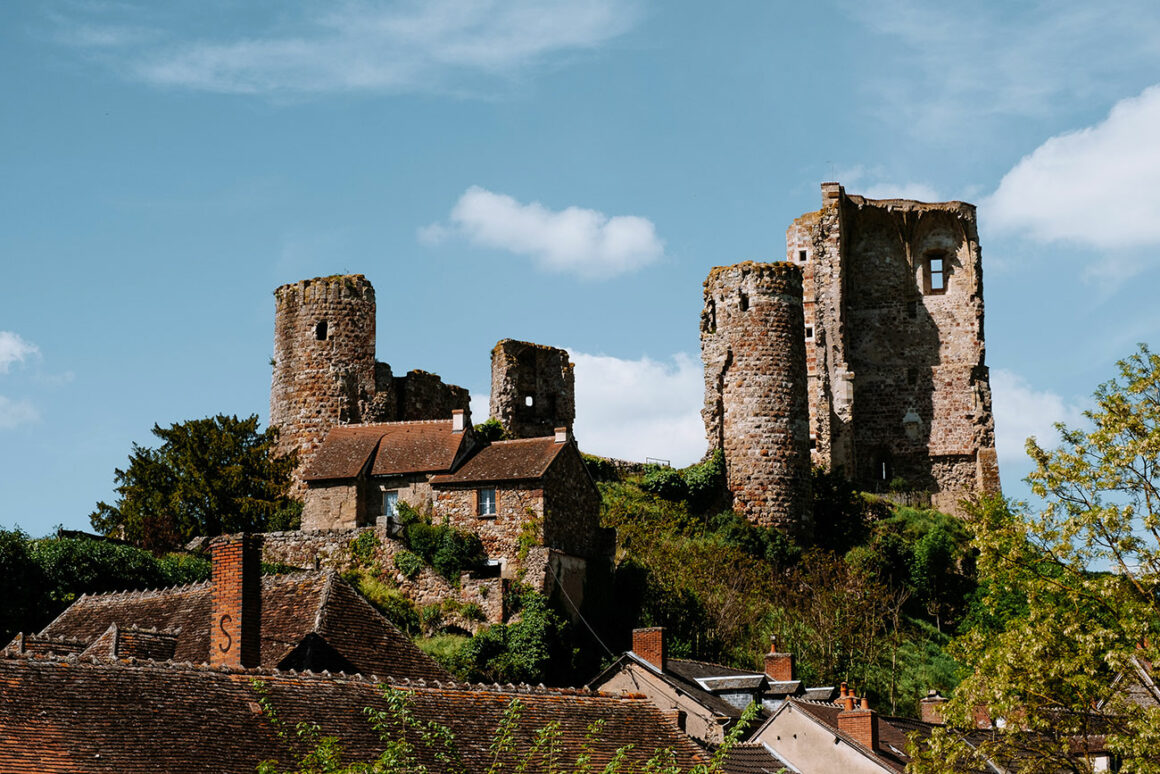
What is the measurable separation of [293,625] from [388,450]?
1690 centimetres

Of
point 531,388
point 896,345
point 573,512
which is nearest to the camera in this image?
point 573,512

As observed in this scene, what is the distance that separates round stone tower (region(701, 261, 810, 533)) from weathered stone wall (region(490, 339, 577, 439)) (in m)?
4.98

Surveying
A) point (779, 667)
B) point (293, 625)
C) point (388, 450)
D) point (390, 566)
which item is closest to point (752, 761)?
point (293, 625)

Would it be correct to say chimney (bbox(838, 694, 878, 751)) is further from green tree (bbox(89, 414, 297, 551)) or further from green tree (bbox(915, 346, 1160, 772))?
green tree (bbox(89, 414, 297, 551))

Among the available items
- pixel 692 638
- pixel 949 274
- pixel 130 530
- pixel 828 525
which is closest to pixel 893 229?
pixel 949 274

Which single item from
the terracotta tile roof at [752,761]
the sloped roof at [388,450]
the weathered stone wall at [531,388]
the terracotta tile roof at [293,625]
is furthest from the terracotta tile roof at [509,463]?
the terracotta tile roof at [293,625]

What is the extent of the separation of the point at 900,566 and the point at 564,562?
50.5ft

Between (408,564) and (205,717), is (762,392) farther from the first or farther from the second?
(205,717)

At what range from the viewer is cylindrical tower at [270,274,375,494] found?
46428mm

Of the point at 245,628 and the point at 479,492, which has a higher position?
the point at 479,492

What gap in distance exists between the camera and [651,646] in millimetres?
32312

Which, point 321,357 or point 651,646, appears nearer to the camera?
point 651,646

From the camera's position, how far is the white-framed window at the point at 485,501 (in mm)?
39344

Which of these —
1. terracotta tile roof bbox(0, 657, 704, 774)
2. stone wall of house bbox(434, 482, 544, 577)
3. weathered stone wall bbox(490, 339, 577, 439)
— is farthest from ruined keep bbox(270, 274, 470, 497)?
terracotta tile roof bbox(0, 657, 704, 774)
